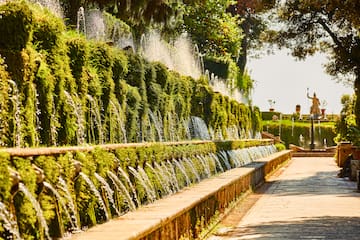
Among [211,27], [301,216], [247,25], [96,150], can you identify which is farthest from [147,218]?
[247,25]

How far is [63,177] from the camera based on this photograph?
6934 mm

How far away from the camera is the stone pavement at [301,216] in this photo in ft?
32.8

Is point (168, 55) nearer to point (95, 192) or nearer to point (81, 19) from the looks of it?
point (81, 19)

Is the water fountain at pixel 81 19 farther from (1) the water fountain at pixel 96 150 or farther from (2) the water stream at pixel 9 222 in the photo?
(2) the water stream at pixel 9 222

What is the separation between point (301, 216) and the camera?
1214 cm

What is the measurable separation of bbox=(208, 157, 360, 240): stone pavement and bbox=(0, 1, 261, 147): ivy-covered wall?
2.20 meters

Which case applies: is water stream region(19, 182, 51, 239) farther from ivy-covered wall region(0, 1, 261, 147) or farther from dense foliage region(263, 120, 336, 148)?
dense foliage region(263, 120, 336, 148)

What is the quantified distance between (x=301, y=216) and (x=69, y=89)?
3799 millimetres

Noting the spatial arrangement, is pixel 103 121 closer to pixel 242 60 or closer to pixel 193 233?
pixel 193 233

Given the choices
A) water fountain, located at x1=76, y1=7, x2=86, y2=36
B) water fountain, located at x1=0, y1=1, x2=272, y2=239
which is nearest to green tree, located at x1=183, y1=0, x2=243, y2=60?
water fountain, located at x1=76, y1=7, x2=86, y2=36

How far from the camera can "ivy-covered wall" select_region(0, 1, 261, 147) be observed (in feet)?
27.9

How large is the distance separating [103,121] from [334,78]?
20.3 m

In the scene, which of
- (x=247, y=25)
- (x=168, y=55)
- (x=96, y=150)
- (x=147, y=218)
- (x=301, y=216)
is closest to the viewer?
(x=147, y=218)

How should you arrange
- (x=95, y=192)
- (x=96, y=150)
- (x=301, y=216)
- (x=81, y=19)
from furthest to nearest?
(x=81, y=19)
(x=301, y=216)
(x=96, y=150)
(x=95, y=192)
